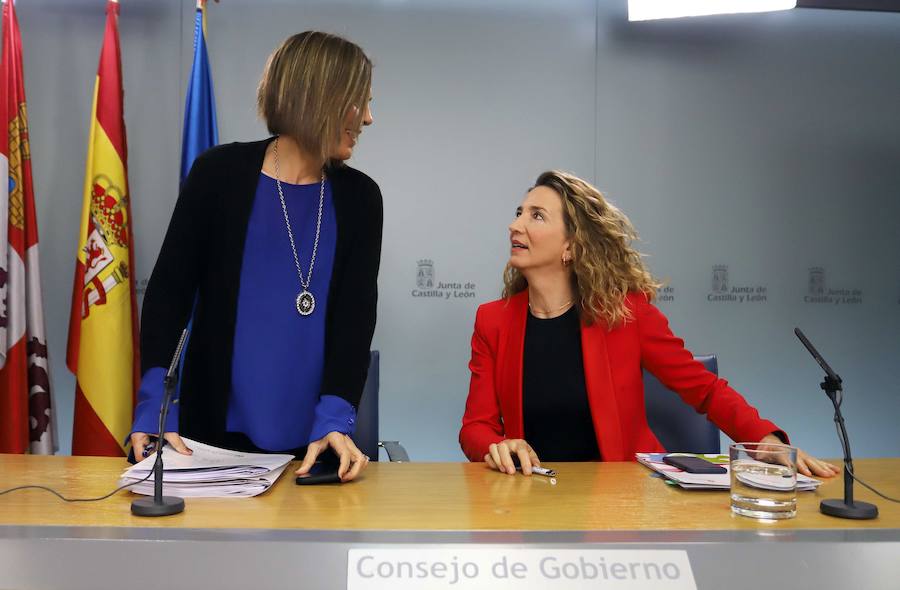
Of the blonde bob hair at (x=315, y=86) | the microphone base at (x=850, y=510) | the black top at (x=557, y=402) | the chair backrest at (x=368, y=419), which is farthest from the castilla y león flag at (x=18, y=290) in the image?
the microphone base at (x=850, y=510)

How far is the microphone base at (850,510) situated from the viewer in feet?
4.12

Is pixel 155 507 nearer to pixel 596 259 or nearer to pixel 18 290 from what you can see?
pixel 596 259

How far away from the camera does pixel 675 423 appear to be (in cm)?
234

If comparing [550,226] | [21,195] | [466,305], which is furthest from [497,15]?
[21,195]

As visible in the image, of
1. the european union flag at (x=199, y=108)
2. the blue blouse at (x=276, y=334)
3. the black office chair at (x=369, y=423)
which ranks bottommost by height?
the black office chair at (x=369, y=423)

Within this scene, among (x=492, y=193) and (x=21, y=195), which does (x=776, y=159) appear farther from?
(x=21, y=195)

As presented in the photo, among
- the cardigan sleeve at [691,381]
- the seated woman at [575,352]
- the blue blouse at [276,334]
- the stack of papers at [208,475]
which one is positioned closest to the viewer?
the stack of papers at [208,475]

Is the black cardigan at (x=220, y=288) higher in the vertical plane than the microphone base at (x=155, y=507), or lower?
higher

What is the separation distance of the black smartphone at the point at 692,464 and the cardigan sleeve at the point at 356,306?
0.68 meters

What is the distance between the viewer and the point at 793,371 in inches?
163

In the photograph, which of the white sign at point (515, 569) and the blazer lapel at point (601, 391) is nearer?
the white sign at point (515, 569)

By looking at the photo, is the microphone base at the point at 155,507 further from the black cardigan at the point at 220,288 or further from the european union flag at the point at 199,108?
the european union flag at the point at 199,108

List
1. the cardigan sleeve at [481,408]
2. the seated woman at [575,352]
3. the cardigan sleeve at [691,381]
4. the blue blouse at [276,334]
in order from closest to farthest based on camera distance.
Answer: the blue blouse at [276,334] < the cardigan sleeve at [691,381] < the cardigan sleeve at [481,408] < the seated woman at [575,352]

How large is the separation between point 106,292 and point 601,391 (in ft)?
7.37
